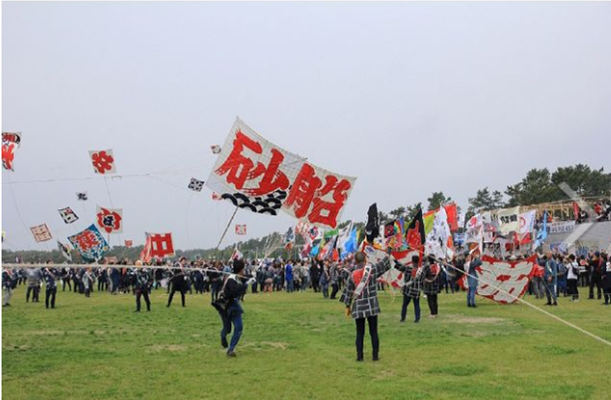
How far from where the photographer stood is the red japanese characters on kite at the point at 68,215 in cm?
3709

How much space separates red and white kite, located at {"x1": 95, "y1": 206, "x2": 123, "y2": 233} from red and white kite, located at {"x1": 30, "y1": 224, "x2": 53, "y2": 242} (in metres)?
3.74

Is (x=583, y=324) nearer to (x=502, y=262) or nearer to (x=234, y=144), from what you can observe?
(x=502, y=262)

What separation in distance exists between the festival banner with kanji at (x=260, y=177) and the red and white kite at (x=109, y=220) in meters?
18.6

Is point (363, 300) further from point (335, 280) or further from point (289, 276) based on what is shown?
point (289, 276)

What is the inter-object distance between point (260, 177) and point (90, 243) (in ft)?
62.6

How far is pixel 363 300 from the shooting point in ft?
36.2

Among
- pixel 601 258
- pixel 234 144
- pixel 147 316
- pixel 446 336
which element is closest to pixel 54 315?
pixel 147 316

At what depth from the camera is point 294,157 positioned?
1791cm

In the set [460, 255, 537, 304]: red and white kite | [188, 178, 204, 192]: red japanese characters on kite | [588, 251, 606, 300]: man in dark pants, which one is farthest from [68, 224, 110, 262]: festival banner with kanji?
[588, 251, 606, 300]: man in dark pants

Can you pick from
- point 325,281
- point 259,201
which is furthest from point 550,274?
point 259,201

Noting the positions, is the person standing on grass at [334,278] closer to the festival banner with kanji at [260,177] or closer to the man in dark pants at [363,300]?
the festival banner with kanji at [260,177]

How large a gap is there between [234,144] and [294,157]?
6.20ft

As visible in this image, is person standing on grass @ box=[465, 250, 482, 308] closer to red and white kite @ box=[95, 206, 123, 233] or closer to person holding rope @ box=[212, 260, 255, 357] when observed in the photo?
person holding rope @ box=[212, 260, 255, 357]

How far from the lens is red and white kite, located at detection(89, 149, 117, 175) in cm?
3095
